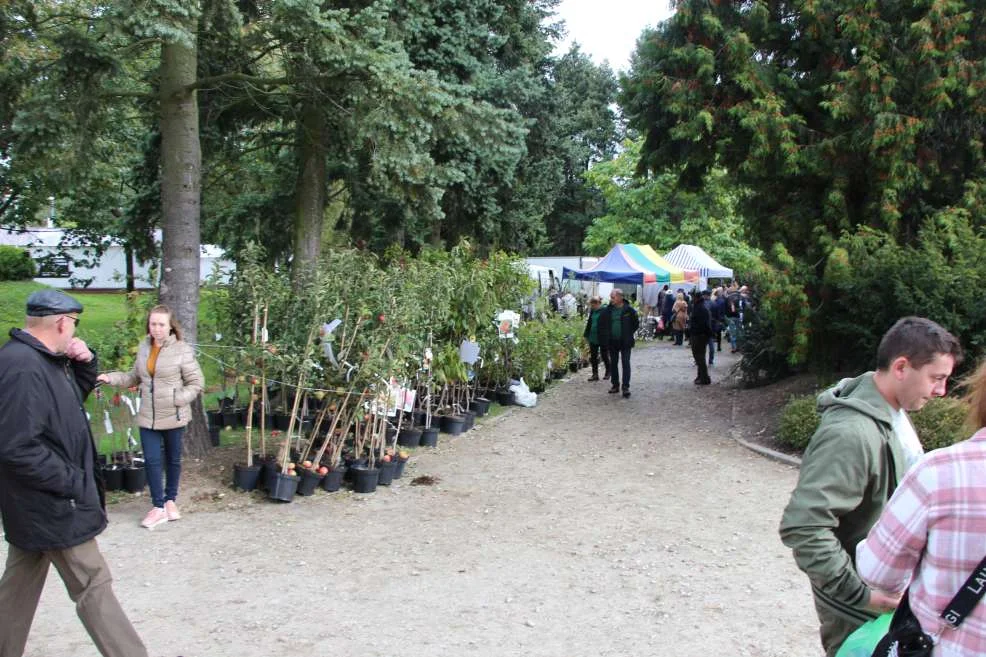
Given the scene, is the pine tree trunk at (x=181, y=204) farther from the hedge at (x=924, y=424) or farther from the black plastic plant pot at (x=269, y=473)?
the hedge at (x=924, y=424)

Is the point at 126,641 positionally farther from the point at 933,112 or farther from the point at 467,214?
the point at 467,214

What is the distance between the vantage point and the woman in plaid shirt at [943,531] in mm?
1768

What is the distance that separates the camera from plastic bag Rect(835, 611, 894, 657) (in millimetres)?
2184

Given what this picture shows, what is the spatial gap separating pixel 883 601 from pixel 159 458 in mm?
5425

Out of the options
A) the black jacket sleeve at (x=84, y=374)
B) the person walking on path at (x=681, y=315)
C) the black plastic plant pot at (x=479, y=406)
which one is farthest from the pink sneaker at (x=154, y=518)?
the person walking on path at (x=681, y=315)

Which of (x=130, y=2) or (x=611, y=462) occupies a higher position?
(x=130, y=2)

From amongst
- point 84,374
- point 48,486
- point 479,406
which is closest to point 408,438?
point 479,406

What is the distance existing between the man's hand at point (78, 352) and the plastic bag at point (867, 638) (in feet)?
11.1

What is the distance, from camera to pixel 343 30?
7582 mm

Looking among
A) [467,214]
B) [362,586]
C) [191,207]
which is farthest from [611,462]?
[467,214]

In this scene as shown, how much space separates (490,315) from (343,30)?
460cm

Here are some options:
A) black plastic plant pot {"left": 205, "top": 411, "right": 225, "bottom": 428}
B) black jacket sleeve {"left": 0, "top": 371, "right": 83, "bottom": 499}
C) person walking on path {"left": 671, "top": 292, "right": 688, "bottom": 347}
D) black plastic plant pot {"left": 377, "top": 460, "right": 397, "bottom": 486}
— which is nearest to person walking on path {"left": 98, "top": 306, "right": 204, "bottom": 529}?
black plastic plant pot {"left": 377, "top": 460, "right": 397, "bottom": 486}

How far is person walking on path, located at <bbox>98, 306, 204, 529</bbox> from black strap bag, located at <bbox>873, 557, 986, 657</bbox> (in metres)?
5.31

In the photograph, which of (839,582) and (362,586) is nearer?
(839,582)
